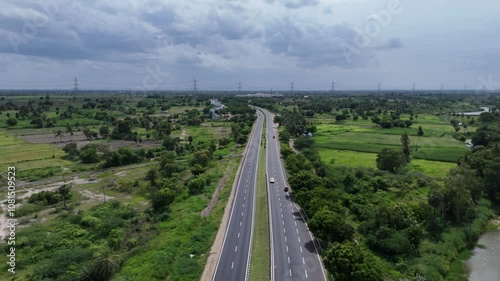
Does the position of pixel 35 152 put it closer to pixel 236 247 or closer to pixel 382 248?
pixel 236 247

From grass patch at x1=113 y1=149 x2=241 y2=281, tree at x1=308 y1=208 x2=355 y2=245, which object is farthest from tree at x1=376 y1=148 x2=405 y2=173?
tree at x1=308 y1=208 x2=355 y2=245

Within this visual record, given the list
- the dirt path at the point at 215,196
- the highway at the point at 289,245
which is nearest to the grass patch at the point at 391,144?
the dirt path at the point at 215,196

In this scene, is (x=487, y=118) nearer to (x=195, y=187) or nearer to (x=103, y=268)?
(x=195, y=187)

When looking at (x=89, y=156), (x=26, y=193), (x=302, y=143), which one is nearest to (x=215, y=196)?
(x=26, y=193)

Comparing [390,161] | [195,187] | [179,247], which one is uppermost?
[390,161]

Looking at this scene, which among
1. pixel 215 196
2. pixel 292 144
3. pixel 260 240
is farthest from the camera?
pixel 292 144

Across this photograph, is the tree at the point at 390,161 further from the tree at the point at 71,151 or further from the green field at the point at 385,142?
the tree at the point at 71,151

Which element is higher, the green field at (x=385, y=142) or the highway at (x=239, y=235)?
the green field at (x=385, y=142)

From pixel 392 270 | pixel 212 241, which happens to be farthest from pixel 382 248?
pixel 212 241

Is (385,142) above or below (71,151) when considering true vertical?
above
